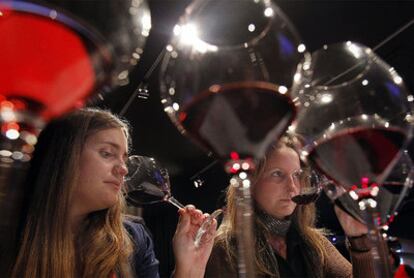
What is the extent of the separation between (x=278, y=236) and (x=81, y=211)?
0.84 m

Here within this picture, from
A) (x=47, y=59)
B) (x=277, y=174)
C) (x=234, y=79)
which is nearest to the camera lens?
(x=47, y=59)

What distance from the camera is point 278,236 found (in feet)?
6.14

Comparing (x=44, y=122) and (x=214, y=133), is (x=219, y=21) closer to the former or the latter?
(x=214, y=133)

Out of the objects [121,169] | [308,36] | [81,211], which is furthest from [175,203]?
[308,36]

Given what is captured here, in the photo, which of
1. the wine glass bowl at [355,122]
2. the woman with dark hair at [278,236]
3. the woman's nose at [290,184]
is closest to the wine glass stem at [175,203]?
the woman with dark hair at [278,236]

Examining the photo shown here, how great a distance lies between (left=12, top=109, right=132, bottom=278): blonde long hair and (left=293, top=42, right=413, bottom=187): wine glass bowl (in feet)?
3.35

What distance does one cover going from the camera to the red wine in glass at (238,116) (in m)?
0.60

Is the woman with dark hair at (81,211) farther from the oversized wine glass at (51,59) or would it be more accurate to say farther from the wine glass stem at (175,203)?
the oversized wine glass at (51,59)

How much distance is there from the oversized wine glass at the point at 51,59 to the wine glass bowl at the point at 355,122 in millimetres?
316

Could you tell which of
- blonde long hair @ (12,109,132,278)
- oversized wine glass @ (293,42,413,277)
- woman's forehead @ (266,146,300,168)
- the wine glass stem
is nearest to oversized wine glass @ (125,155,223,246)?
the wine glass stem

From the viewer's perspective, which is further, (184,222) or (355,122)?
(184,222)

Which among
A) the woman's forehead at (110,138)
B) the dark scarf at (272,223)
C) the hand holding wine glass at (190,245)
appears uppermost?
the woman's forehead at (110,138)

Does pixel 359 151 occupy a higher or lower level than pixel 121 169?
lower

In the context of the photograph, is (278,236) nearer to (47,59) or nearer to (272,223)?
(272,223)
